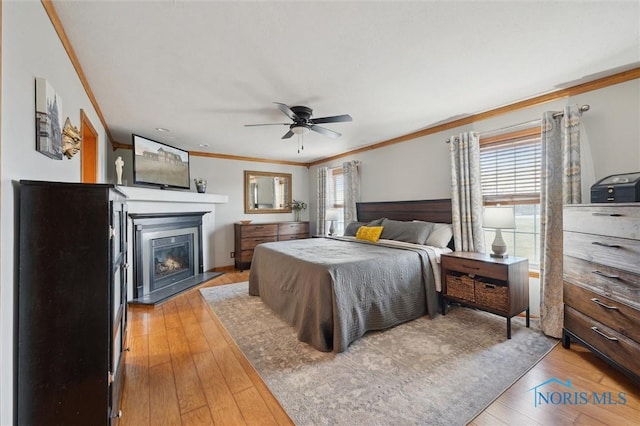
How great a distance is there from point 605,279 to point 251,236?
4.90m

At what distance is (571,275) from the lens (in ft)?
7.23

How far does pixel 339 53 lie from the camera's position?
6.39 feet

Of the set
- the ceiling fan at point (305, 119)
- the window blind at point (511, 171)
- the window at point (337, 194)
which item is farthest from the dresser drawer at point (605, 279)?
the window at point (337, 194)

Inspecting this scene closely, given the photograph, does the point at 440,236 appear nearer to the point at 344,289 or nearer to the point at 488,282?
the point at 488,282

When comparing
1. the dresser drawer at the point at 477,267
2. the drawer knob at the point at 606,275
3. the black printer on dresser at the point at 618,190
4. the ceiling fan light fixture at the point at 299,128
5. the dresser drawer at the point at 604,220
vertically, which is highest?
the ceiling fan light fixture at the point at 299,128

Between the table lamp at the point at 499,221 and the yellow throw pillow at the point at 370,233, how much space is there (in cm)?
139

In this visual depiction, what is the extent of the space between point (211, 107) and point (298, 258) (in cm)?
196

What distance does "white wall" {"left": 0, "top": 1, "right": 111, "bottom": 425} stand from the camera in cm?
100

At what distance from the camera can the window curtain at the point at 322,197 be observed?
579 centimetres

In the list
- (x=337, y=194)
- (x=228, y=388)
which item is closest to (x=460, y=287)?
(x=228, y=388)

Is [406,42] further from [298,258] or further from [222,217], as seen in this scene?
[222,217]

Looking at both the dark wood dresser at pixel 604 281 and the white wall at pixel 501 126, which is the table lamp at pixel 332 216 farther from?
the dark wood dresser at pixel 604 281

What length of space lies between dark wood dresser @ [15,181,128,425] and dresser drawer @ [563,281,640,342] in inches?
119

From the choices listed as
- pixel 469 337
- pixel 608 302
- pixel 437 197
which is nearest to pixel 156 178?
pixel 437 197
